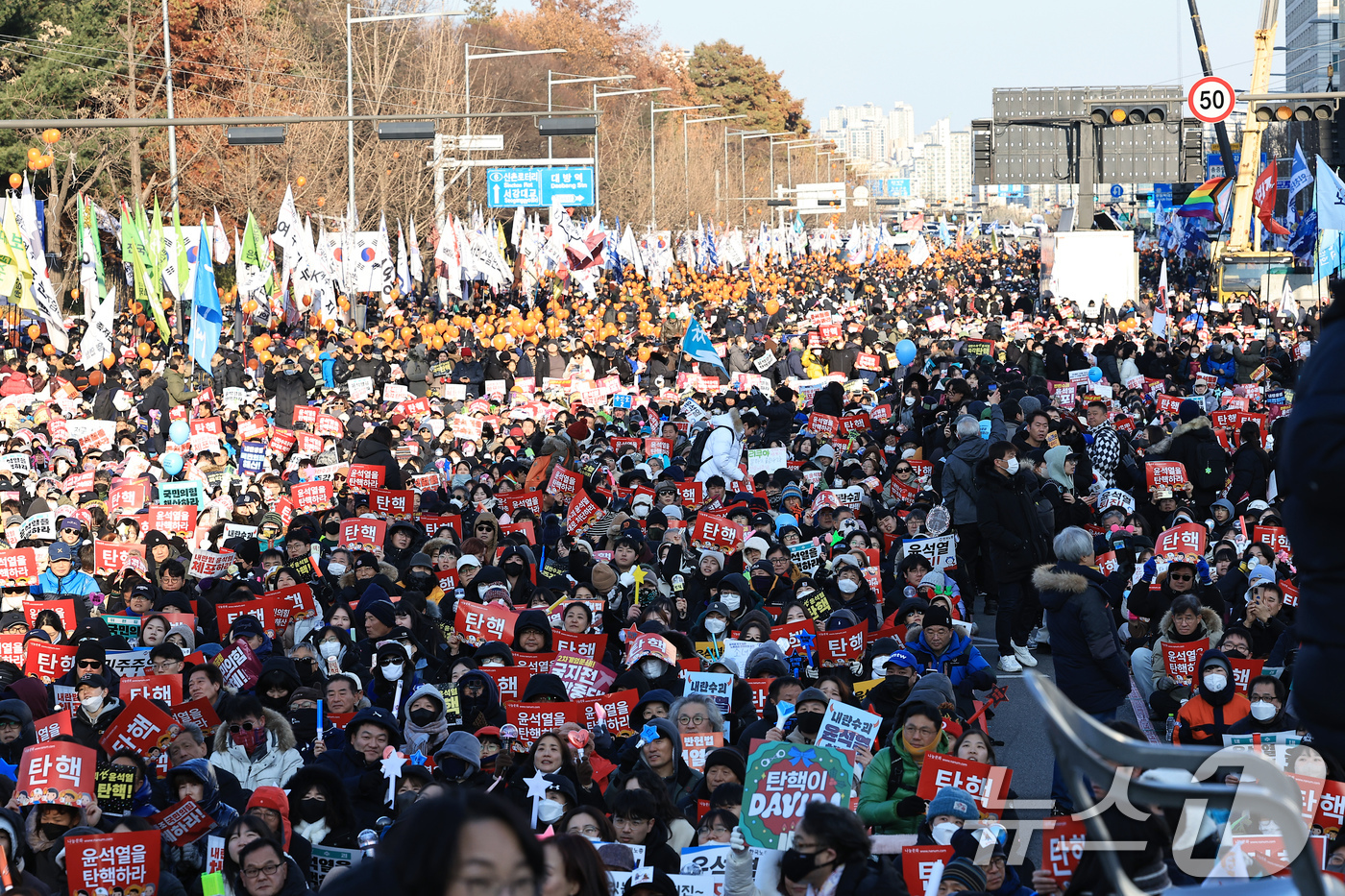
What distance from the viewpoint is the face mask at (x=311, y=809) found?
705cm

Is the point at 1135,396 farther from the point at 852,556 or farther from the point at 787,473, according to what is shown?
the point at 852,556

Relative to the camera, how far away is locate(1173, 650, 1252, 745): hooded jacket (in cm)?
766

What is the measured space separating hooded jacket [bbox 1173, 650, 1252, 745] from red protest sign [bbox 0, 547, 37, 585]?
8527mm

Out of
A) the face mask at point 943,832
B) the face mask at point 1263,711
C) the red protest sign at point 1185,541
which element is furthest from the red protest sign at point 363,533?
the face mask at point 943,832

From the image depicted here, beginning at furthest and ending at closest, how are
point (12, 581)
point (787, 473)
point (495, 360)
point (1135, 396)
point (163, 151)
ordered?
point (163, 151) → point (495, 360) → point (1135, 396) → point (787, 473) → point (12, 581)

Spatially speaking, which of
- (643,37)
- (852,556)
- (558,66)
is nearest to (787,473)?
(852,556)

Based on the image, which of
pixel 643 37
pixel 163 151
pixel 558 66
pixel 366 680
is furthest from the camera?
pixel 643 37

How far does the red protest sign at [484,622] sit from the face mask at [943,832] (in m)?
4.40

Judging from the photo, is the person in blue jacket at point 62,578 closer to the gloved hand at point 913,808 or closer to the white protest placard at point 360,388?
the gloved hand at point 913,808

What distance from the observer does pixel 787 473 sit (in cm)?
1520

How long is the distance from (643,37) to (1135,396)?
82.8m

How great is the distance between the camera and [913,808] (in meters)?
6.81

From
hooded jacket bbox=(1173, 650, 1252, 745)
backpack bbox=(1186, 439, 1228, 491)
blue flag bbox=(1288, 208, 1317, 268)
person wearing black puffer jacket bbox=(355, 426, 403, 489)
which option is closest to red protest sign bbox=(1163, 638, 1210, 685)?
hooded jacket bbox=(1173, 650, 1252, 745)

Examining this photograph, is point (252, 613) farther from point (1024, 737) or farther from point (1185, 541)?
point (1185, 541)
